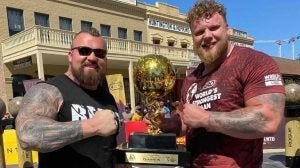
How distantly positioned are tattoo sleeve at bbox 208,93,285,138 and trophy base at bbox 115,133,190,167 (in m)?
0.43

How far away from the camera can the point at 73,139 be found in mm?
1940

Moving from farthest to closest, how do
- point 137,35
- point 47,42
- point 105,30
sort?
1. point 137,35
2. point 105,30
3. point 47,42

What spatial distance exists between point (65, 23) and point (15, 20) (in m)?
3.01

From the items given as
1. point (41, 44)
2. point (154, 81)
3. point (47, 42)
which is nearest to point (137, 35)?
point (47, 42)

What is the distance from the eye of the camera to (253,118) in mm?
1949

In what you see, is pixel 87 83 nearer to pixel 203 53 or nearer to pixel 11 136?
Answer: pixel 203 53

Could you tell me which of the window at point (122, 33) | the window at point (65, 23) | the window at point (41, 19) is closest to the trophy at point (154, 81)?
the window at point (41, 19)

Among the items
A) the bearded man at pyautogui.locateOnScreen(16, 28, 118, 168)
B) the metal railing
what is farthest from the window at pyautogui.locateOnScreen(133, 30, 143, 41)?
the bearded man at pyautogui.locateOnScreen(16, 28, 118, 168)

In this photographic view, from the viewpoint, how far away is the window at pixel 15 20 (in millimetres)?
17641

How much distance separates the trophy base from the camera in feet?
7.70

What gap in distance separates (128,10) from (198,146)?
22.2 m

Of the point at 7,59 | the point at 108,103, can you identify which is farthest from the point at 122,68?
the point at 108,103

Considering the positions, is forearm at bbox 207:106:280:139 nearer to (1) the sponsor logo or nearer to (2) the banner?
(1) the sponsor logo

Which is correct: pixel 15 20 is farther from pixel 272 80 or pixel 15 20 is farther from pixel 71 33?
pixel 272 80
